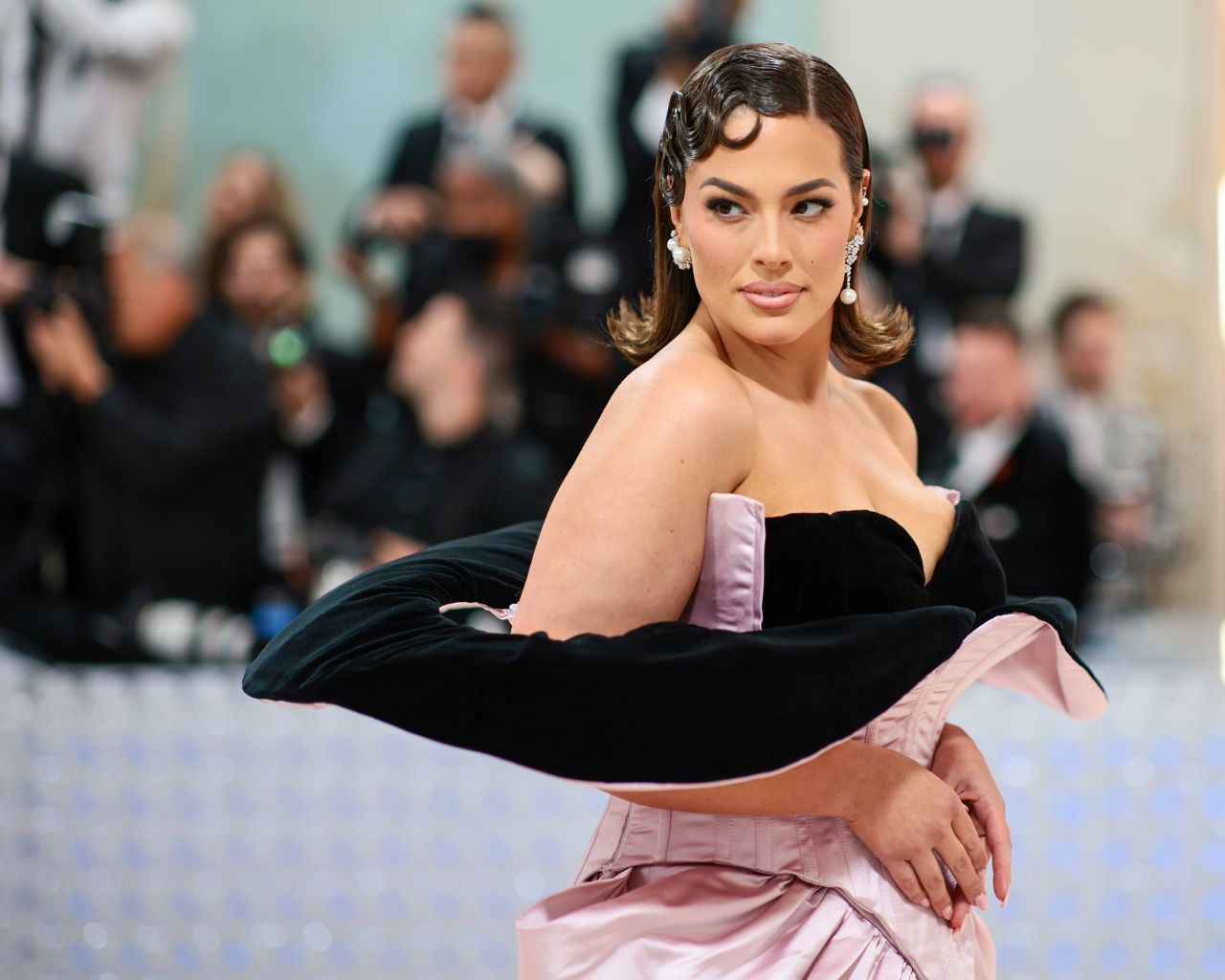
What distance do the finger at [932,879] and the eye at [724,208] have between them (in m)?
0.57

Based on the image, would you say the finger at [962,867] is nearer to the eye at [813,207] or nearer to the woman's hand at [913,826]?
the woman's hand at [913,826]

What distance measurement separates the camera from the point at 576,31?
6.44 metres

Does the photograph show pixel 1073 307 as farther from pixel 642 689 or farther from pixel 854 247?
pixel 642 689

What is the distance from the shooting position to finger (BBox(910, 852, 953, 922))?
4.38 ft

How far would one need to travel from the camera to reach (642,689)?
118 cm

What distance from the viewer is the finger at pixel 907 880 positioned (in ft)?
4.37

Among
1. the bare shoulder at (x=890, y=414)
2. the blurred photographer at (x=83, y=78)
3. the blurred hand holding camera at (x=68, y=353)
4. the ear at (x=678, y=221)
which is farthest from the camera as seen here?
the blurred photographer at (x=83, y=78)

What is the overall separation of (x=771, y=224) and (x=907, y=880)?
574 millimetres

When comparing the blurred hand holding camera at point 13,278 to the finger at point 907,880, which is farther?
the blurred hand holding camera at point 13,278

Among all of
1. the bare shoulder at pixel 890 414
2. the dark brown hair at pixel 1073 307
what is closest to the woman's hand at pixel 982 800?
the bare shoulder at pixel 890 414

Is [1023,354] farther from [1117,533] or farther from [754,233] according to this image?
[754,233]

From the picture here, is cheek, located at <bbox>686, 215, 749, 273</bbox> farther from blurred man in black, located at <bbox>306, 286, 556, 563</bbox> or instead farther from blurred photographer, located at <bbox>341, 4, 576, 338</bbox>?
blurred photographer, located at <bbox>341, 4, 576, 338</bbox>

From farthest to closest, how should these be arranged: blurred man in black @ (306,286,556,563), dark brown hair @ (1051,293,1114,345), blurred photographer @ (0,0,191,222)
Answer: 1. dark brown hair @ (1051,293,1114,345)
2. blurred photographer @ (0,0,191,222)
3. blurred man in black @ (306,286,556,563)

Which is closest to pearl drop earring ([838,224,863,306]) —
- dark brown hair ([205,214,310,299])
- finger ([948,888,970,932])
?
finger ([948,888,970,932])
